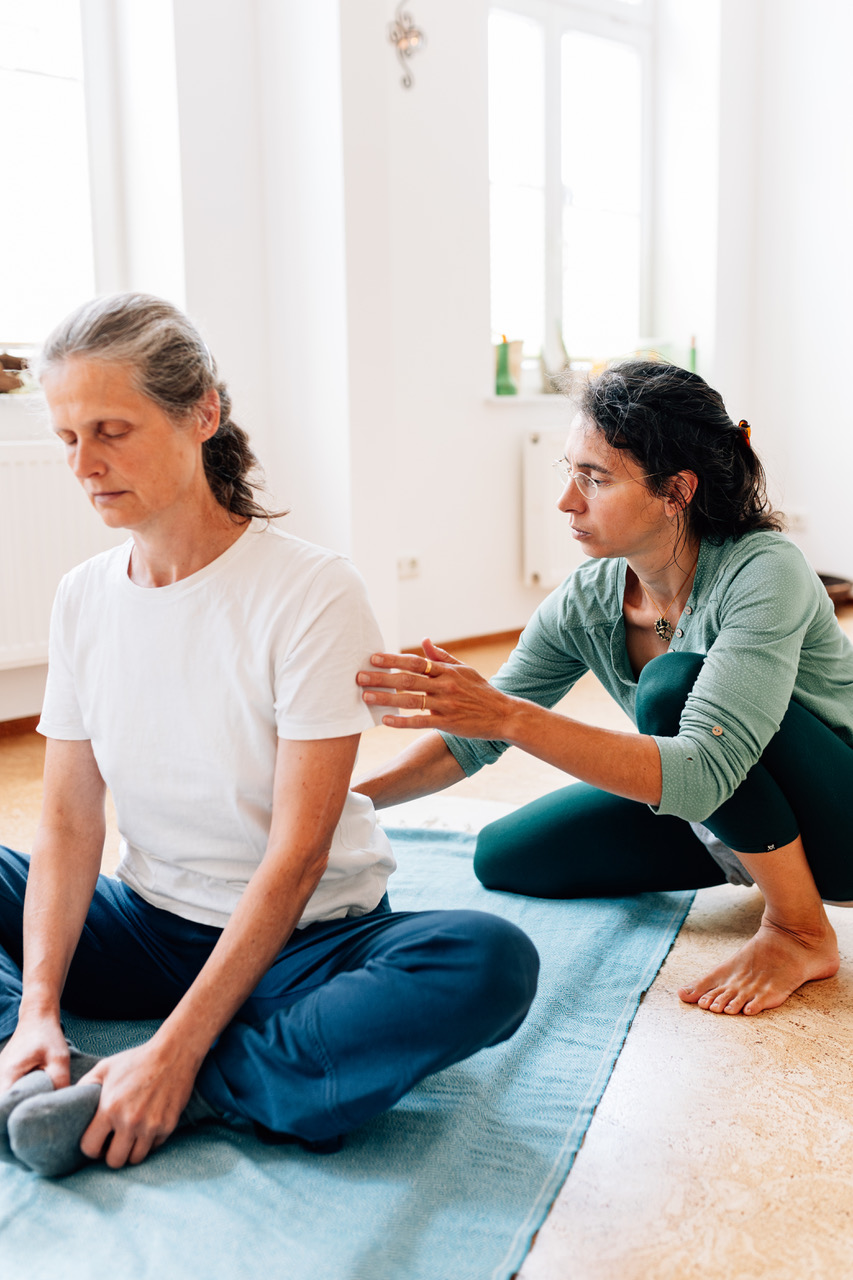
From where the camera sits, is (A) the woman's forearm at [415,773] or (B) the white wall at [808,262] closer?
(A) the woman's forearm at [415,773]

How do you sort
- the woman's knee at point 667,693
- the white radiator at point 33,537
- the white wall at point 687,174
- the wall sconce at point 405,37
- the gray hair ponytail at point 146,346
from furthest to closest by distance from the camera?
the white wall at point 687,174 → the wall sconce at point 405,37 → the white radiator at point 33,537 → the woman's knee at point 667,693 → the gray hair ponytail at point 146,346

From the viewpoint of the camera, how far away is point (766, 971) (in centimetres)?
151

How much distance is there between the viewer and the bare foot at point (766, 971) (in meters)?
1.48

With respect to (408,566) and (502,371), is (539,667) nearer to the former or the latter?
(408,566)

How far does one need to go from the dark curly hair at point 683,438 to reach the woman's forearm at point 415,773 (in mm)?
479

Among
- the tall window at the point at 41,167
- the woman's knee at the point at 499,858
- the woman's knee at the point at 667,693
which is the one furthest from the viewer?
the tall window at the point at 41,167

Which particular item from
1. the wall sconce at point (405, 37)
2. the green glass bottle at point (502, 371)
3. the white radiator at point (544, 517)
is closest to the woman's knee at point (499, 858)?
the white radiator at point (544, 517)

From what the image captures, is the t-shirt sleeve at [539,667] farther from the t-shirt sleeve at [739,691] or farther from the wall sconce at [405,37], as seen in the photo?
the wall sconce at [405,37]

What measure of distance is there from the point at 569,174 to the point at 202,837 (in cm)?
401

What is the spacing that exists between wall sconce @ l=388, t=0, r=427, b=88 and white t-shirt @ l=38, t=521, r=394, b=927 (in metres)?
3.02

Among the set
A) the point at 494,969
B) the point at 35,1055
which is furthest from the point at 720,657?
the point at 35,1055

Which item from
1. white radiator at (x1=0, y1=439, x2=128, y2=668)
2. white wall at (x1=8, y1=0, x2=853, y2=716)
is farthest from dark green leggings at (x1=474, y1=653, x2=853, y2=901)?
white radiator at (x1=0, y1=439, x2=128, y2=668)

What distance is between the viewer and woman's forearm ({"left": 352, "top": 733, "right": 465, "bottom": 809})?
1620 mm

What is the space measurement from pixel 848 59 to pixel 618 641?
4108 millimetres
